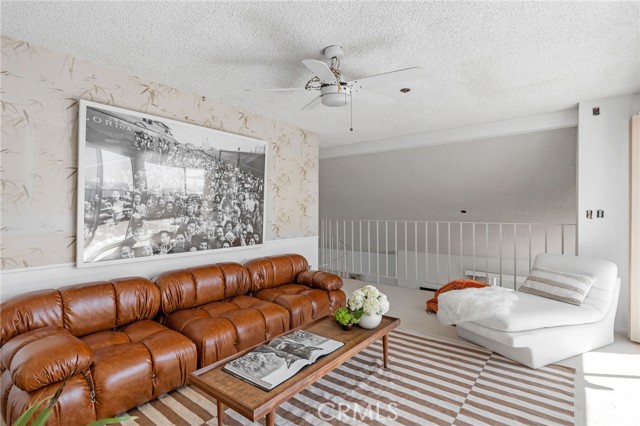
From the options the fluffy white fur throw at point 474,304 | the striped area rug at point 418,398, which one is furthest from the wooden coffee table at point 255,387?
the fluffy white fur throw at point 474,304

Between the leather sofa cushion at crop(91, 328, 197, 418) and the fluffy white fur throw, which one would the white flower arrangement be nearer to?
the fluffy white fur throw

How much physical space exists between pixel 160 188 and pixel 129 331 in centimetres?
127

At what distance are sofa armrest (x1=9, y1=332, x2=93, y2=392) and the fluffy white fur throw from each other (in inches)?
110

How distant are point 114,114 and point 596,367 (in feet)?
14.6

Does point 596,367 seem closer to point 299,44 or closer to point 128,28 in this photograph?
point 299,44

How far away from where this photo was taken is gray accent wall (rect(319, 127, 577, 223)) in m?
4.21

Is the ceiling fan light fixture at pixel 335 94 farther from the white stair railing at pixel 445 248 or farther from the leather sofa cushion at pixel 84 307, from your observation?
the white stair railing at pixel 445 248

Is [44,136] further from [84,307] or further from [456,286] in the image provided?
[456,286]

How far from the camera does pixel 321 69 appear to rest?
6.40 ft

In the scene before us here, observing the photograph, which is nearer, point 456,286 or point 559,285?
point 559,285

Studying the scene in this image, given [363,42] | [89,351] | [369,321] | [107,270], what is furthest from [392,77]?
[107,270]

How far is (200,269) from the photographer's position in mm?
2973

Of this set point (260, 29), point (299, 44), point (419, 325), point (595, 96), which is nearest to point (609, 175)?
point (595, 96)

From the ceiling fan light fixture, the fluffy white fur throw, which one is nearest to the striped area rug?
the fluffy white fur throw
